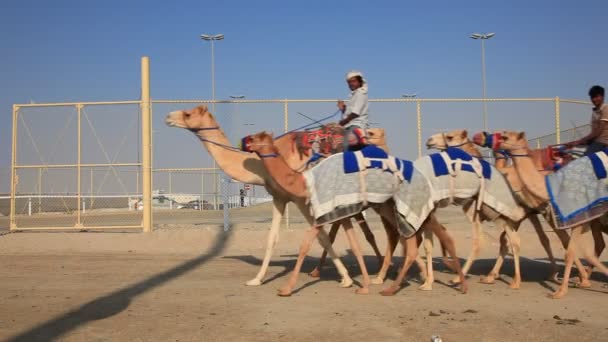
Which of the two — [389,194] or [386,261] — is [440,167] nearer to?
[389,194]

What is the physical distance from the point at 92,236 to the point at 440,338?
1211 cm

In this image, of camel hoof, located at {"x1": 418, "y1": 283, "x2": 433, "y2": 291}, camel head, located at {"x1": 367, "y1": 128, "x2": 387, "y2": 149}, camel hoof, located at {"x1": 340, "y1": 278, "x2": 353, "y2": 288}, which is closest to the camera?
camel hoof, located at {"x1": 418, "y1": 283, "x2": 433, "y2": 291}

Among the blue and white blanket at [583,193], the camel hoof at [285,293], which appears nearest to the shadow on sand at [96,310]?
the camel hoof at [285,293]

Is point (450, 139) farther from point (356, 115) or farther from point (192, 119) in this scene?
point (192, 119)

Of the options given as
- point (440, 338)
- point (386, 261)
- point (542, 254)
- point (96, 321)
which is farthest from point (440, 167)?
point (542, 254)

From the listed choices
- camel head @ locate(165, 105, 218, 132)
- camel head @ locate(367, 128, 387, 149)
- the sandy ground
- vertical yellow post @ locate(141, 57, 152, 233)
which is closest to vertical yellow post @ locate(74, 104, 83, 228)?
vertical yellow post @ locate(141, 57, 152, 233)

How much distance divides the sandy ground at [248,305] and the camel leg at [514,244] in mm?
232

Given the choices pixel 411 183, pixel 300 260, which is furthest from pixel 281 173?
pixel 411 183

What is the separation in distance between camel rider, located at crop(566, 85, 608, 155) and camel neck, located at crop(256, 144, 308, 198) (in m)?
4.33

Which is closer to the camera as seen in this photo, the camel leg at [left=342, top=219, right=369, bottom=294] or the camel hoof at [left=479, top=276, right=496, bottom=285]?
the camel leg at [left=342, top=219, right=369, bottom=294]

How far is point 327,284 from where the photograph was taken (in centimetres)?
980

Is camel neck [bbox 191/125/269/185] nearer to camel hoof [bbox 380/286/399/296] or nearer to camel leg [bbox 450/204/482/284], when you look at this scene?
camel hoof [bbox 380/286/399/296]

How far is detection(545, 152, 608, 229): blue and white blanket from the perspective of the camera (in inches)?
334

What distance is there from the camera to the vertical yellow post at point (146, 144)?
16578 mm
